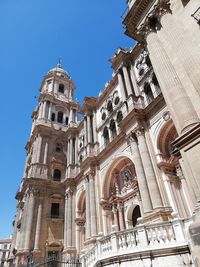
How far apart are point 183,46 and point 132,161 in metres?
10.0

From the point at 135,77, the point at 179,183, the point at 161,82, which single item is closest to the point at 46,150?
the point at 135,77

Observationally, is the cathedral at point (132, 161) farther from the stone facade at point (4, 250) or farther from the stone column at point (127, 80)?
the stone facade at point (4, 250)

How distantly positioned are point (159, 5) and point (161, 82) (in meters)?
4.08

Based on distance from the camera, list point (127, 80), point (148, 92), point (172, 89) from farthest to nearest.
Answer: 1. point (127, 80)
2. point (148, 92)
3. point (172, 89)

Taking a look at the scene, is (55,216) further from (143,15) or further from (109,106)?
(143,15)

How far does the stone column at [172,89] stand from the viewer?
8.18 meters

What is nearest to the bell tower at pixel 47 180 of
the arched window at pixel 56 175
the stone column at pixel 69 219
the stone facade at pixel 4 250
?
the arched window at pixel 56 175

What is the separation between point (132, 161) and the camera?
17.6 m

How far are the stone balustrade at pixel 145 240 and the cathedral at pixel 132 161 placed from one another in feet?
0.11

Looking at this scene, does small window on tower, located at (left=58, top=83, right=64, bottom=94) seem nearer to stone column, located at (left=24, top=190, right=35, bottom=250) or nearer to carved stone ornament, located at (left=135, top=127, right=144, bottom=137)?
stone column, located at (left=24, top=190, right=35, bottom=250)

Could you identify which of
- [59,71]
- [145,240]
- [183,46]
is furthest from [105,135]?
[59,71]

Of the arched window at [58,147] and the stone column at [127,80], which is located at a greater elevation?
the arched window at [58,147]

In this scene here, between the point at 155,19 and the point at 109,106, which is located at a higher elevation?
the point at 109,106

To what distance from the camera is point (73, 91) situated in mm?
42812
